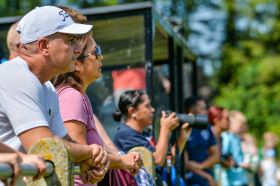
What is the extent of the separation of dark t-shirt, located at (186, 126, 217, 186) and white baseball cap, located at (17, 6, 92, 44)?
584 cm

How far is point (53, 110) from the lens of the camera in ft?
13.3

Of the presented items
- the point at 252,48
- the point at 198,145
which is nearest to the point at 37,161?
the point at 198,145

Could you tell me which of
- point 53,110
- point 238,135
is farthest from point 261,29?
point 53,110

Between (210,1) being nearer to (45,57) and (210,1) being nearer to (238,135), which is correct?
(238,135)

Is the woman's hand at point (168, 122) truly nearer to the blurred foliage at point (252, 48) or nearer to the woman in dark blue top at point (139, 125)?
the woman in dark blue top at point (139, 125)

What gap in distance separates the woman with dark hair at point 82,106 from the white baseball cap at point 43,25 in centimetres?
54

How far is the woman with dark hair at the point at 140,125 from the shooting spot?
6730 millimetres

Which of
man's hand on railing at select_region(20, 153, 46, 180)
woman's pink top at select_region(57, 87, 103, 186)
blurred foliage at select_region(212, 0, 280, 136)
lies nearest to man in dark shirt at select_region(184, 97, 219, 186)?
woman's pink top at select_region(57, 87, 103, 186)

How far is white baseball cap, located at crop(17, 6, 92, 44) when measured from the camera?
4023 millimetres

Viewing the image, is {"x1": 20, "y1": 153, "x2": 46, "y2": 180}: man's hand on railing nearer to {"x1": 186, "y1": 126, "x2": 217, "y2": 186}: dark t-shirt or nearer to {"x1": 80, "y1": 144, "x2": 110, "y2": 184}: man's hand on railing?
{"x1": 80, "y1": 144, "x2": 110, "y2": 184}: man's hand on railing

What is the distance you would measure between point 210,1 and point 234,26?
2.47m

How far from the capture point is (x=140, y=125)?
730cm

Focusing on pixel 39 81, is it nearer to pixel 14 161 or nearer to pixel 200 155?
pixel 14 161

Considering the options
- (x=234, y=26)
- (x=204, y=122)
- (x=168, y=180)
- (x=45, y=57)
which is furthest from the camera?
(x=234, y=26)
